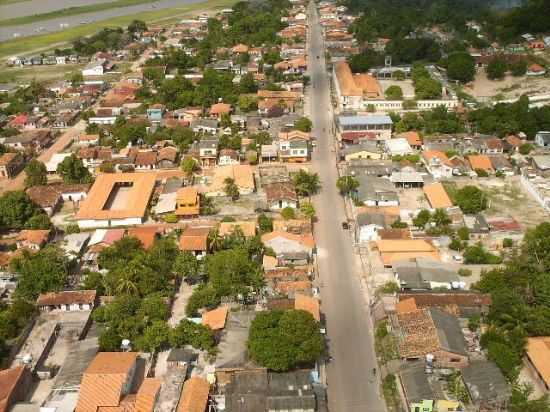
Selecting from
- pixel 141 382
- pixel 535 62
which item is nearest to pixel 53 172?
pixel 141 382

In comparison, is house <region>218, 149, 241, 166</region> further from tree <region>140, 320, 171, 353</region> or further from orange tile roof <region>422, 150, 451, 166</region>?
tree <region>140, 320, 171, 353</region>

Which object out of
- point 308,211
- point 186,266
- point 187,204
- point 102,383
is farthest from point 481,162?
point 102,383

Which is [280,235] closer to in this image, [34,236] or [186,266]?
[186,266]

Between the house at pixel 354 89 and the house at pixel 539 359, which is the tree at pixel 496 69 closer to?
the house at pixel 354 89

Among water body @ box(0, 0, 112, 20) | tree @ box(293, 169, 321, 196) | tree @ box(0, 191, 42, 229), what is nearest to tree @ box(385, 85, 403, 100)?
tree @ box(293, 169, 321, 196)

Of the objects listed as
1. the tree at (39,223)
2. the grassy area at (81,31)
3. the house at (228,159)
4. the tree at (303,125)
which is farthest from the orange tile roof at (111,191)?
the grassy area at (81,31)
